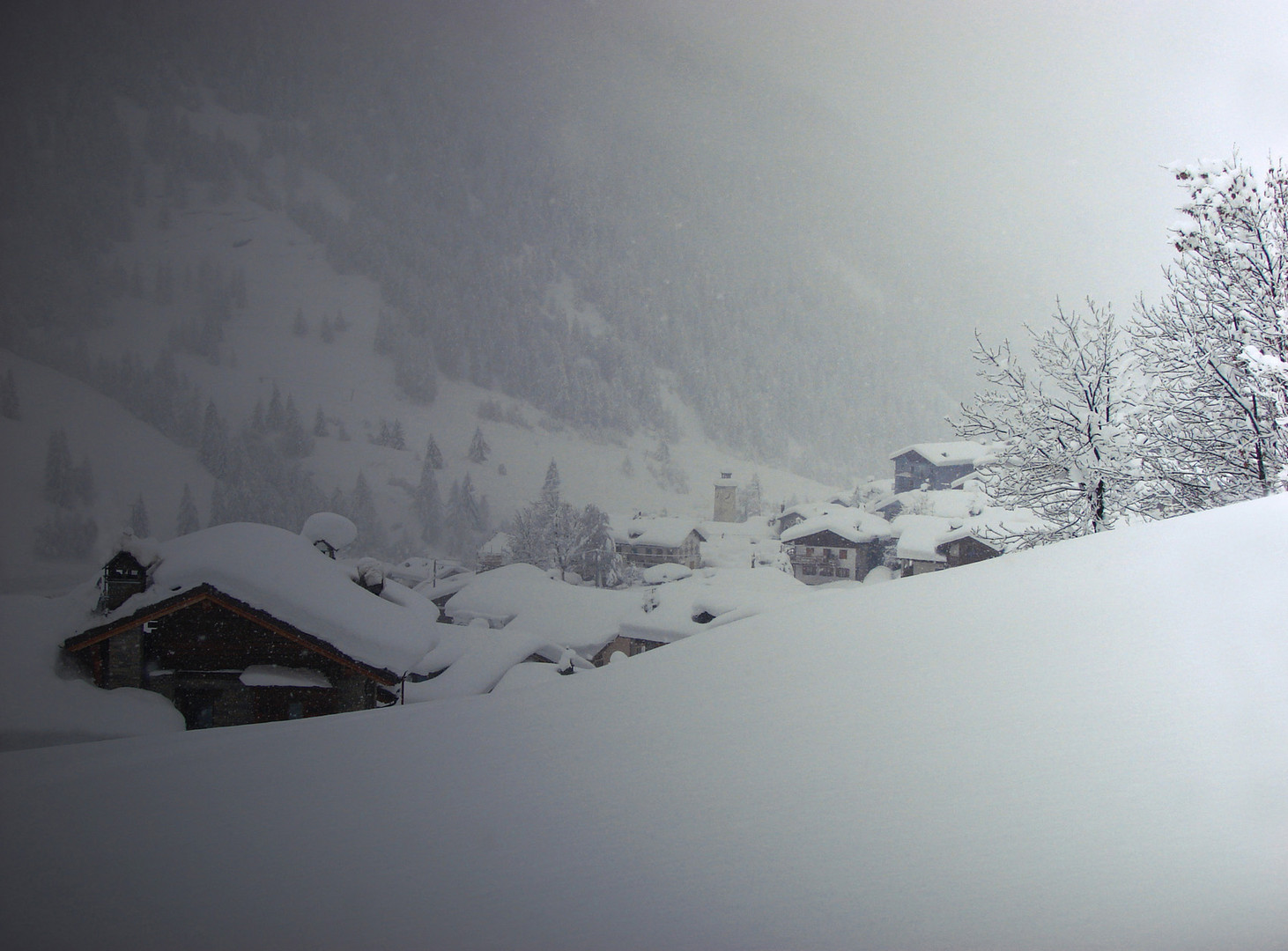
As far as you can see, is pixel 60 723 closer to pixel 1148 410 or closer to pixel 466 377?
pixel 1148 410

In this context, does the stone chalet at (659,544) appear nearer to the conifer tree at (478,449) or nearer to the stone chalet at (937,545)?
the stone chalet at (937,545)

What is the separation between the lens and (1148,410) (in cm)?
851

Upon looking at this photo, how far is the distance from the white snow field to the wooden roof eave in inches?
182

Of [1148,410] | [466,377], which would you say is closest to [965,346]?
[466,377]

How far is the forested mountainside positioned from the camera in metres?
56.1

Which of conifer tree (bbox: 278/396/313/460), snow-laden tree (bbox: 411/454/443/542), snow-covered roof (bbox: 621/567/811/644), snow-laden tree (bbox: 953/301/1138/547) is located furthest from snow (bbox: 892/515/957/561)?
conifer tree (bbox: 278/396/313/460)

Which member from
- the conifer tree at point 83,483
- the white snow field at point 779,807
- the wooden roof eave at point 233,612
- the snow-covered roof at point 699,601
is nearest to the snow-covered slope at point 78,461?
the conifer tree at point 83,483

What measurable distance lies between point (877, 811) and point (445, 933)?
3.41ft

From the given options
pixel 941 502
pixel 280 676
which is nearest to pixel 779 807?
pixel 280 676

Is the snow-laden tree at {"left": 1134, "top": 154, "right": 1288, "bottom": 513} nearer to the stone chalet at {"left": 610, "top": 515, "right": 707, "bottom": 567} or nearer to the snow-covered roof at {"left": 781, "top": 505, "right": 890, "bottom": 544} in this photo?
A: the snow-covered roof at {"left": 781, "top": 505, "right": 890, "bottom": 544}

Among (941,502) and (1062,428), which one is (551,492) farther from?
(1062,428)

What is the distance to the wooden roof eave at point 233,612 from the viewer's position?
704cm

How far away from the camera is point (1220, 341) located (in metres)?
7.50

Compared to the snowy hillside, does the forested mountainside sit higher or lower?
higher
